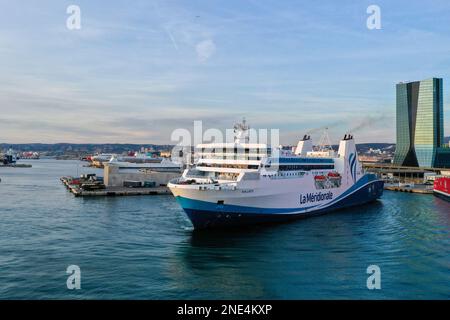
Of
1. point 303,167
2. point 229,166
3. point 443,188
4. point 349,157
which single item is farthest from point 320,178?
point 443,188

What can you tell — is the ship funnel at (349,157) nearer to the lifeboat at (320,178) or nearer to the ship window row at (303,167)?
the ship window row at (303,167)

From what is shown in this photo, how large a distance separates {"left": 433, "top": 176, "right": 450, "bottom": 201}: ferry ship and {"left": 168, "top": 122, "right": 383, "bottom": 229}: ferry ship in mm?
17549

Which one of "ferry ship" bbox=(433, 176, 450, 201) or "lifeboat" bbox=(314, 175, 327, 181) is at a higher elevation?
"lifeboat" bbox=(314, 175, 327, 181)

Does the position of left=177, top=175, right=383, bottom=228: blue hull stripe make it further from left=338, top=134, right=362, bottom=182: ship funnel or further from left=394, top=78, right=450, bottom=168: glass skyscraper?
left=394, top=78, right=450, bottom=168: glass skyscraper

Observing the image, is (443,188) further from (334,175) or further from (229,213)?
(229,213)

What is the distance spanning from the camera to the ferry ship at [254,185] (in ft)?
93.3

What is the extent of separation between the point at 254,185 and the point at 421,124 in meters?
134

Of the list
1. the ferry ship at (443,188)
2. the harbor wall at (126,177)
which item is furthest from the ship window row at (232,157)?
the ferry ship at (443,188)

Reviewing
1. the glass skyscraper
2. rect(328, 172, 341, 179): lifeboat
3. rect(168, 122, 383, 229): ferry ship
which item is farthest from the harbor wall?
the glass skyscraper

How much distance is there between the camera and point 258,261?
22000 millimetres

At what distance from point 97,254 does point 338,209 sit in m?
27.6

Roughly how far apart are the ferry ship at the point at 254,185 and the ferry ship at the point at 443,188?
691 inches

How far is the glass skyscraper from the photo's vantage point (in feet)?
456
